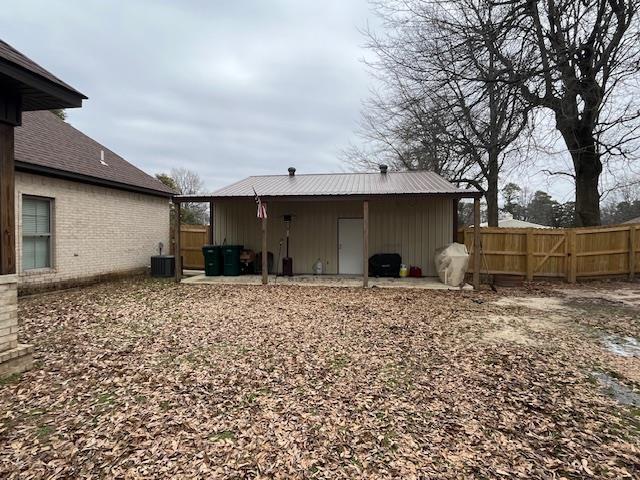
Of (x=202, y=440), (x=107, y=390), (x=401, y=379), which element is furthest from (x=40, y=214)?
(x=401, y=379)

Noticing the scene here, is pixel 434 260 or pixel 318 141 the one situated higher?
pixel 318 141

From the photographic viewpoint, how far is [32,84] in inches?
151

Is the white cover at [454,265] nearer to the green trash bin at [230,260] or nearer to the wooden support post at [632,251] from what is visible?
the wooden support post at [632,251]

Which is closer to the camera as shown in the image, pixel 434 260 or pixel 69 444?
pixel 69 444

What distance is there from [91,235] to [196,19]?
663cm

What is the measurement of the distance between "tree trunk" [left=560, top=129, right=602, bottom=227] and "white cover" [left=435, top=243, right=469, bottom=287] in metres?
5.77

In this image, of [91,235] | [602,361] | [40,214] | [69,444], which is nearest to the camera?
[69,444]

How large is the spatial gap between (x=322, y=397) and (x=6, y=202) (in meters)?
4.01

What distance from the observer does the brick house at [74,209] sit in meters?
8.28

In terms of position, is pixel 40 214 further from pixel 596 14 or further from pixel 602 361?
pixel 596 14

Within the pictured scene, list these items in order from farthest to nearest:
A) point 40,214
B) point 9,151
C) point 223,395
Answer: point 40,214 → point 9,151 → point 223,395

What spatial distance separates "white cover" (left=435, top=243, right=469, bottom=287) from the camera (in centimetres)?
1019

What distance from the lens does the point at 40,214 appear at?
8633 mm

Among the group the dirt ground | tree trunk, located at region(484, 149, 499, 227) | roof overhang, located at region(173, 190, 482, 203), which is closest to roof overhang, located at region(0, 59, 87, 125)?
the dirt ground
